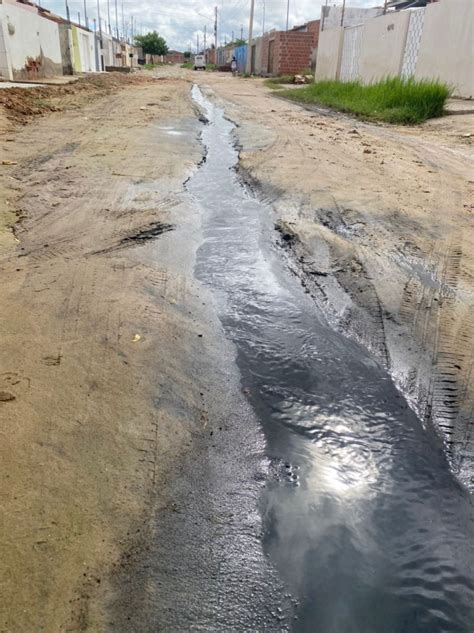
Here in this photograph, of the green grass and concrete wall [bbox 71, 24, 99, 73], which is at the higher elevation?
concrete wall [bbox 71, 24, 99, 73]

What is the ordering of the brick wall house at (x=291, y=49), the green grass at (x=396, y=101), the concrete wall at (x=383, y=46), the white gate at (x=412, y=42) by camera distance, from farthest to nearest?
1. the brick wall house at (x=291, y=49)
2. the concrete wall at (x=383, y=46)
3. the white gate at (x=412, y=42)
4. the green grass at (x=396, y=101)

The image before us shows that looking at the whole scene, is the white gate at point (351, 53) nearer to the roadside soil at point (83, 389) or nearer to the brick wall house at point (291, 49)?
the brick wall house at point (291, 49)

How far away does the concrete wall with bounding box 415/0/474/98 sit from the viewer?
1488 centimetres

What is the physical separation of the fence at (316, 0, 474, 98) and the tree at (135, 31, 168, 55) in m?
75.4

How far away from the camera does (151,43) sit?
87750 mm

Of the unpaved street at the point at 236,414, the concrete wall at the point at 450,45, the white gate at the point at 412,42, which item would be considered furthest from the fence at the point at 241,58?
the unpaved street at the point at 236,414

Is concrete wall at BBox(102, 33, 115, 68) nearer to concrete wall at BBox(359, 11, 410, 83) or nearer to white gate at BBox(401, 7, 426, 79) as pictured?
concrete wall at BBox(359, 11, 410, 83)

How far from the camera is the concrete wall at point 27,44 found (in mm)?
19625

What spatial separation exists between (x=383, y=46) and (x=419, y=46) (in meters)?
2.74

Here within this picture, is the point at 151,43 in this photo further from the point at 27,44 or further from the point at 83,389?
the point at 83,389

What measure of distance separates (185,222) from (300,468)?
142 inches

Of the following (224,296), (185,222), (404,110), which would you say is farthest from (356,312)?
(404,110)

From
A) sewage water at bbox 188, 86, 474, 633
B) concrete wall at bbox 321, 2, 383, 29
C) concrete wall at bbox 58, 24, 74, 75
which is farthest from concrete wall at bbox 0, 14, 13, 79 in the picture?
concrete wall at bbox 321, 2, 383, 29

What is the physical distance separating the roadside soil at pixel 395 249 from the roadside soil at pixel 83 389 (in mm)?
1216
